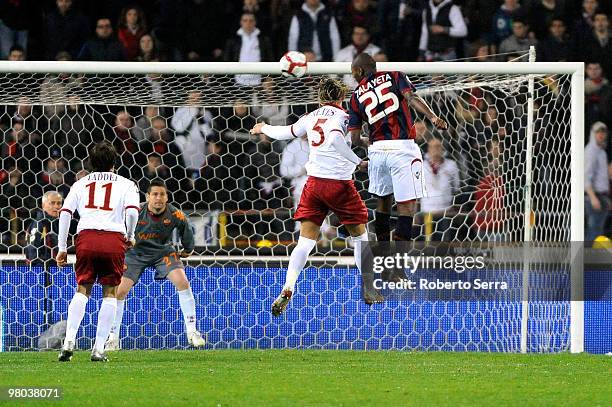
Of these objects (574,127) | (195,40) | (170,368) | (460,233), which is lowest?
(170,368)

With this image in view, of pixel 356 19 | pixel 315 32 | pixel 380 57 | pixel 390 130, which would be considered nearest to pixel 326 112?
pixel 390 130

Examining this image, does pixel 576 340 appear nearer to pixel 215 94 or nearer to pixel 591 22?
pixel 215 94

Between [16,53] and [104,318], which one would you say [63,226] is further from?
[16,53]

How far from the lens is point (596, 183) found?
16422 millimetres

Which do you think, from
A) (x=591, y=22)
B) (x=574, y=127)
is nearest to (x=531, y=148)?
(x=574, y=127)

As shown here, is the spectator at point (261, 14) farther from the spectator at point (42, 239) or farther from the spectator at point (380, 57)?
the spectator at point (42, 239)

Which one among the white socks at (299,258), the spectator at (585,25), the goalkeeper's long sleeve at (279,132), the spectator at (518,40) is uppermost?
the spectator at (585,25)

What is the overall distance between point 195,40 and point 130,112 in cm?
286

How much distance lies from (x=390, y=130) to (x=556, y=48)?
23.7 feet

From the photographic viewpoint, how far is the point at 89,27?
17.1 m

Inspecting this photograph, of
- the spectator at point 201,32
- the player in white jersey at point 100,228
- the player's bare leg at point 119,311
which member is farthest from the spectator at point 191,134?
the player in white jersey at point 100,228

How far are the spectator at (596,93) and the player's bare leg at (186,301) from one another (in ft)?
23.2

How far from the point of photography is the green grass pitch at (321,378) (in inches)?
316

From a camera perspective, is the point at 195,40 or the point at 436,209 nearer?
the point at 436,209
